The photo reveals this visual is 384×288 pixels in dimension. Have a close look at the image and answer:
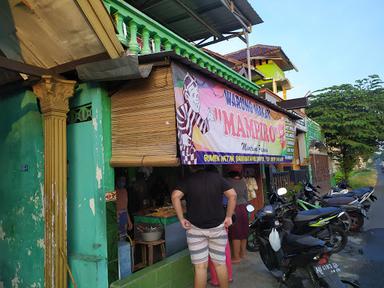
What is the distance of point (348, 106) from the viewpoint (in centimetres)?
2144

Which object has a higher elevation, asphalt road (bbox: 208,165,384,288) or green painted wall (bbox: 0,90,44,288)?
green painted wall (bbox: 0,90,44,288)

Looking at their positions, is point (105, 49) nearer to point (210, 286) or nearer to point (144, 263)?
point (144, 263)

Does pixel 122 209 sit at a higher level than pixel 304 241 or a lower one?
higher

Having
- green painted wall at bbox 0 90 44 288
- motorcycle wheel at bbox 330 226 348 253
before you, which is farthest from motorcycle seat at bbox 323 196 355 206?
green painted wall at bbox 0 90 44 288

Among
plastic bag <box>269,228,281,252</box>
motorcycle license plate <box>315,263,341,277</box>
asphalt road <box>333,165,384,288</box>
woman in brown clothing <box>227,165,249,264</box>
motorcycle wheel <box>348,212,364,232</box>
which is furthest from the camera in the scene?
motorcycle wheel <box>348,212,364,232</box>

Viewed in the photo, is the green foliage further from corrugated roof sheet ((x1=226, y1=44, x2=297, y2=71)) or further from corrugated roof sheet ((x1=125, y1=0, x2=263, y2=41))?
corrugated roof sheet ((x1=125, y1=0, x2=263, y2=41))

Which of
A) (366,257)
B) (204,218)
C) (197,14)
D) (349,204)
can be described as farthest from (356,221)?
(197,14)

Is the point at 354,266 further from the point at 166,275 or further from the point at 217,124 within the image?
the point at 217,124

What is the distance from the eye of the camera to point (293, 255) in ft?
12.4

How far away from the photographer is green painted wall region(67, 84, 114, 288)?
352 centimetres

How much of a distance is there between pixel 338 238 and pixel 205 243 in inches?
139

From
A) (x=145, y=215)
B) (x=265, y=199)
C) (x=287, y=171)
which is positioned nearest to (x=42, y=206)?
(x=145, y=215)

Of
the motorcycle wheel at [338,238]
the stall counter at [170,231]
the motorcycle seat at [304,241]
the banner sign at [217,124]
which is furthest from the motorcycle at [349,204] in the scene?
the stall counter at [170,231]

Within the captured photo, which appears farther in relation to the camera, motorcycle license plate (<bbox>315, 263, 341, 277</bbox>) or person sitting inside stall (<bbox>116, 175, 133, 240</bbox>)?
person sitting inside stall (<bbox>116, 175, 133, 240</bbox>)
